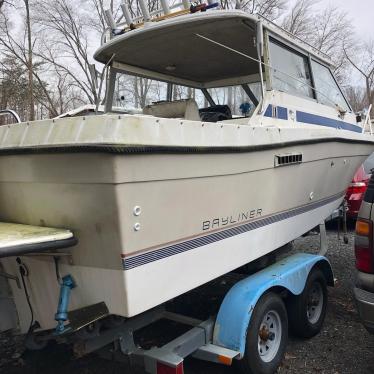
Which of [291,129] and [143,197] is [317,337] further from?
[143,197]

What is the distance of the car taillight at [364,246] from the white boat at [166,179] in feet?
2.36

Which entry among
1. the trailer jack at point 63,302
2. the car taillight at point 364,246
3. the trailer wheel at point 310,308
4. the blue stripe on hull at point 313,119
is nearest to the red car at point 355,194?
the blue stripe on hull at point 313,119

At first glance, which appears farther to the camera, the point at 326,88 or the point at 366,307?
the point at 326,88

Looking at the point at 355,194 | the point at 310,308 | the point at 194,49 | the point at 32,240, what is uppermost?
the point at 194,49

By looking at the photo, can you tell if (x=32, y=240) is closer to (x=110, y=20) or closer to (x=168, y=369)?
(x=168, y=369)

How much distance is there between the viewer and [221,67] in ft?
16.6

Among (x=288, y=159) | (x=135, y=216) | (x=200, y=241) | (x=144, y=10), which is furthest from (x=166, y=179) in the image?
(x=144, y=10)

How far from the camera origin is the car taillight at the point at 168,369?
2.74 meters

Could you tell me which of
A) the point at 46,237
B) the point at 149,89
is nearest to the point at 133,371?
the point at 46,237

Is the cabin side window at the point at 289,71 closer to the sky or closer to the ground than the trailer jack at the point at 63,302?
closer to the sky

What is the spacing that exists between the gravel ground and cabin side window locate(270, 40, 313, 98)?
2.25 meters

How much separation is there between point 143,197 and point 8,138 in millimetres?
913

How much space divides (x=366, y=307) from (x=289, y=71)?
2.32m

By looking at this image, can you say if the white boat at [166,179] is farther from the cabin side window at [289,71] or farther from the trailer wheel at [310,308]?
the trailer wheel at [310,308]
